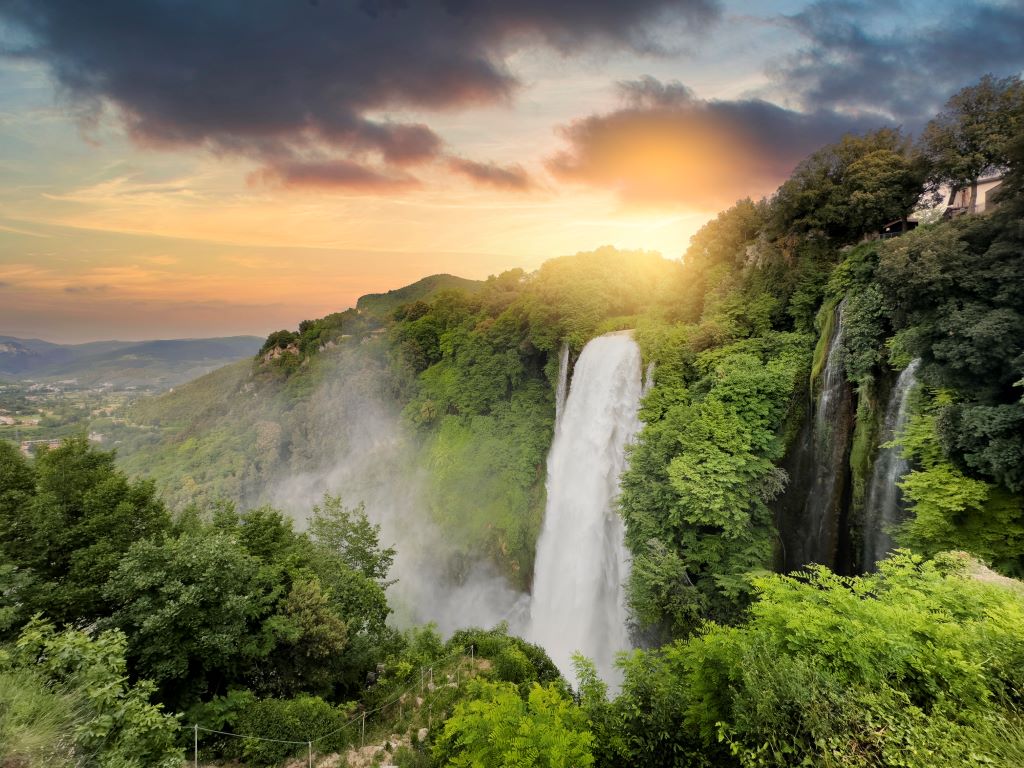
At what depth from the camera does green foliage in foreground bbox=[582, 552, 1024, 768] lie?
4922 millimetres

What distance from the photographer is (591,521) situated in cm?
2233

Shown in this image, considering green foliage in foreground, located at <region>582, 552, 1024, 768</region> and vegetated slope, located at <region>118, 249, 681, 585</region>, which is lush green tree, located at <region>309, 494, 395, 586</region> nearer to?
vegetated slope, located at <region>118, 249, 681, 585</region>

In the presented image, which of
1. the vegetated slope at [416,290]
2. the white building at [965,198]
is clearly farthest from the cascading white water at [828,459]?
the vegetated slope at [416,290]

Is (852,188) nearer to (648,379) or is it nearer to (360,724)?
(648,379)

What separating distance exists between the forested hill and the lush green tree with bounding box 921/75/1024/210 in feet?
0.28

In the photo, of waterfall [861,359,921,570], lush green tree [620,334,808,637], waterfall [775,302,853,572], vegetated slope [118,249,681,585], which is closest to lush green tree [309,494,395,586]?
vegetated slope [118,249,681,585]

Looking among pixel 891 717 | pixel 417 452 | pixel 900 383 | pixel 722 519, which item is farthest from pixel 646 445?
pixel 417 452

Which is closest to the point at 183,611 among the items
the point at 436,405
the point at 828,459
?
the point at 828,459

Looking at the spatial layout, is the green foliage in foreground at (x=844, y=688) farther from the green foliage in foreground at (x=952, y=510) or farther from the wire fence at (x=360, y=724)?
the wire fence at (x=360, y=724)

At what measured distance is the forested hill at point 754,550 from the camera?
6102 mm

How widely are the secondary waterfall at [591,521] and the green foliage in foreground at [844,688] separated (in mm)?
12057

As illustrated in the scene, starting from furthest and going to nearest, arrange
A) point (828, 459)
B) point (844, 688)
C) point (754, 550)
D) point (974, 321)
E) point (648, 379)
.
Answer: point (648, 379), point (828, 459), point (754, 550), point (974, 321), point (844, 688)

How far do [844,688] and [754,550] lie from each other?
8.95 metres

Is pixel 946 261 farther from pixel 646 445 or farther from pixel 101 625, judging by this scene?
pixel 101 625
